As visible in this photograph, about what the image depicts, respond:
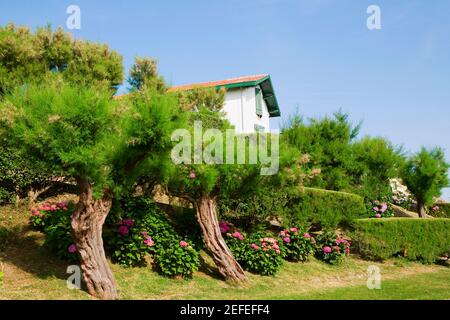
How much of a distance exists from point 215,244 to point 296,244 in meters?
4.11

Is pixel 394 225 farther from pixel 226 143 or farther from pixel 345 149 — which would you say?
pixel 226 143

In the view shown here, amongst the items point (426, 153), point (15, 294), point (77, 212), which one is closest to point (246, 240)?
point (77, 212)

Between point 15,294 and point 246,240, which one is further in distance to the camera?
point 246,240

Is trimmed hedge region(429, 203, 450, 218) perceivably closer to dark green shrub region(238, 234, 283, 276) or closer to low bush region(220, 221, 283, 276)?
low bush region(220, 221, 283, 276)

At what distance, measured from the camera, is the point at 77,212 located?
324 inches

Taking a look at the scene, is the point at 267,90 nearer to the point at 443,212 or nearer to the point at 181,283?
the point at 443,212

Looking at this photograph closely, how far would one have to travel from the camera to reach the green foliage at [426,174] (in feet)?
78.4

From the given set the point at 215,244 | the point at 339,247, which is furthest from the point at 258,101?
the point at 215,244

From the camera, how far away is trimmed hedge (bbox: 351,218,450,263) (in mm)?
16188

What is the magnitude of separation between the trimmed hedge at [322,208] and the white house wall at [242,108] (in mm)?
14361

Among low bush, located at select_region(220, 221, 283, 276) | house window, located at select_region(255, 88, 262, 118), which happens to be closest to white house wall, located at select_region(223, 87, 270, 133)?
house window, located at select_region(255, 88, 262, 118)
